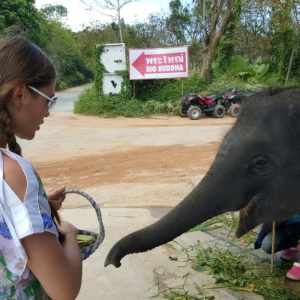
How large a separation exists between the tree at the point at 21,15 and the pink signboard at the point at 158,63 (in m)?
14.1

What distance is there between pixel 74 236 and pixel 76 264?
19cm

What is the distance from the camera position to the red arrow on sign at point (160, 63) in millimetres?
16062

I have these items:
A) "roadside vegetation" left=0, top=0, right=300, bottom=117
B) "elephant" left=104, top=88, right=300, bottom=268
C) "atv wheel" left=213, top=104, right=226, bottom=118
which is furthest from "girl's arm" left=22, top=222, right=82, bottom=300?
"atv wheel" left=213, top=104, right=226, bottom=118

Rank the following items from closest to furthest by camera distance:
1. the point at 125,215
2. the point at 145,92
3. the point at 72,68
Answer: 1. the point at 125,215
2. the point at 145,92
3. the point at 72,68

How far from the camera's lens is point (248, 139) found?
2244mm

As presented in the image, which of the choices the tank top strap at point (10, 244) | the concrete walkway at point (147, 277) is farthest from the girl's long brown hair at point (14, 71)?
the concrete walkway at point (147, 277)

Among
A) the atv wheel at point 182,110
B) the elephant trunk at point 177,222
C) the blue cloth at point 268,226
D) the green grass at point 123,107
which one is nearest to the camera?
the elephant trunk at point 177,222

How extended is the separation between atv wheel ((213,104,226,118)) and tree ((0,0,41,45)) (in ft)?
57.4

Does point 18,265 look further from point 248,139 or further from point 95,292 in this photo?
point 95,292

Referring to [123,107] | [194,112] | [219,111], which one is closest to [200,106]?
[194,112]

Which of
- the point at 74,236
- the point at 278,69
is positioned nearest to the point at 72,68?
the point at 278,69

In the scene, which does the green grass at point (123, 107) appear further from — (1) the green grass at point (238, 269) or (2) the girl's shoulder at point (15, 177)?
(2) the girl's shoulder at point (15, 177)

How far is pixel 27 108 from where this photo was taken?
1441 mm

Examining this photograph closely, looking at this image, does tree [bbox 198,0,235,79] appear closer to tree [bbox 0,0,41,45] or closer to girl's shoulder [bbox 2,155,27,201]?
tree [bbox 0,0,41,45]
